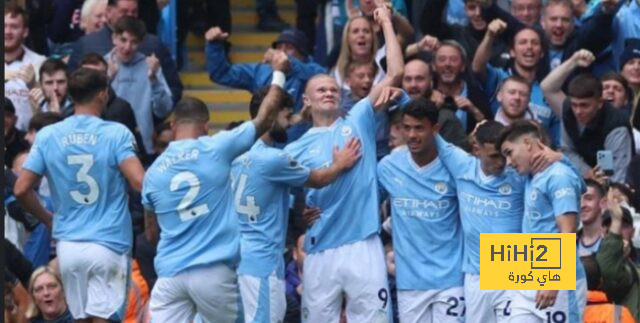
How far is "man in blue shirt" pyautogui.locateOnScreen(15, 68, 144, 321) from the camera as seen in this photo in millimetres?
10914

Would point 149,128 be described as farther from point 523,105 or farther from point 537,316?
point 537,316

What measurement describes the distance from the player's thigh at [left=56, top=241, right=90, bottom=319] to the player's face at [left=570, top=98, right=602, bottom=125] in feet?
14.7

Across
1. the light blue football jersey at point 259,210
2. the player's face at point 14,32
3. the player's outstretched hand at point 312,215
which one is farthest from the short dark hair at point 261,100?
the player's face at point 14,32

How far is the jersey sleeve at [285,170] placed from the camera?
1095 centimetres

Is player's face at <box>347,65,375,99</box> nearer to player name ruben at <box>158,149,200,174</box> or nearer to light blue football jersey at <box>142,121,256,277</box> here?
light blue football jersey at <box>142,121,256,277</box>

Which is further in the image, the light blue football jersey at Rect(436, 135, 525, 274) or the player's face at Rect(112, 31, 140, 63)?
the player's face at Rect(112, 31, 140, 63)

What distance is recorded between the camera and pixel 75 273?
11055 mm

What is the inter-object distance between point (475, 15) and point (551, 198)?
4.75 metres

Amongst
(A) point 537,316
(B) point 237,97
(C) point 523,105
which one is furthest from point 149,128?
(A) point 537,316

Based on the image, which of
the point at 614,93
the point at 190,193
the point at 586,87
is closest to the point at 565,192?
the point at 190,193

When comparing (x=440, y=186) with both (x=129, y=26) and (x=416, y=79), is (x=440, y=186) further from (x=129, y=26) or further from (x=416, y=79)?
(x=129, y=26)

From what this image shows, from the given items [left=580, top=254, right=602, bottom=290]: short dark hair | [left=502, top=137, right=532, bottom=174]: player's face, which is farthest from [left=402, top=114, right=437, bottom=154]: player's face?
[left=580, top=254, right=602, bottom=290]: short dark hair

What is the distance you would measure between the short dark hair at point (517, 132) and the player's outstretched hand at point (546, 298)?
3.39 ft

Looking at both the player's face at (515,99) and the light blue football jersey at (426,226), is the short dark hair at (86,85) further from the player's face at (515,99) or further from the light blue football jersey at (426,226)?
the player's face at (515,99)
